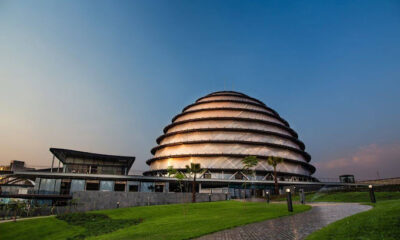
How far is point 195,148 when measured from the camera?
201 feet

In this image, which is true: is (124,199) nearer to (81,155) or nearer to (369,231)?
(81,155)

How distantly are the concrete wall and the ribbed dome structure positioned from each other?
14918mm

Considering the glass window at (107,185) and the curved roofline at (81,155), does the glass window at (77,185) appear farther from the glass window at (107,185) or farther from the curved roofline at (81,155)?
the curved roofline at (81,155)

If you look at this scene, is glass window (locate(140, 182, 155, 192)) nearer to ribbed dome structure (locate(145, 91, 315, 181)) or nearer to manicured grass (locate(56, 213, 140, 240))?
ribbed dome structure (locate(145, 91, 315, 181))

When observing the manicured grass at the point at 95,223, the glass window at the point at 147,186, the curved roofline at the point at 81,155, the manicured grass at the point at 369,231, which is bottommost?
the manicured grass at the point at 95,223

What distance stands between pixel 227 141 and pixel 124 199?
28692mm

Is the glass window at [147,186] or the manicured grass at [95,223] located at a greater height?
the glass window at [147,186]

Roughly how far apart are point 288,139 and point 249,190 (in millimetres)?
19792

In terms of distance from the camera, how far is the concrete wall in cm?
3677

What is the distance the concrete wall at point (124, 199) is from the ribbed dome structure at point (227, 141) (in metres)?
14.9

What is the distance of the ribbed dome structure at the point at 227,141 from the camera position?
59.3 meters

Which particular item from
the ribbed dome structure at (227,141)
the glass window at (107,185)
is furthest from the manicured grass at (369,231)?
the ribbed dome structure at (227,141)

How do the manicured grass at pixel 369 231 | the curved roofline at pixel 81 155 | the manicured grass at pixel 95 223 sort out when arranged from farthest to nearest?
the curved roofline at pixel 81 155 → the manicured grass at pixel 95 223 → the manicured grass at pixel 369 231

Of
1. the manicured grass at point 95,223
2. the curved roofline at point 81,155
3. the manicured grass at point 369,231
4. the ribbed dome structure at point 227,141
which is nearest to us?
the manicured grass at point 369,231
